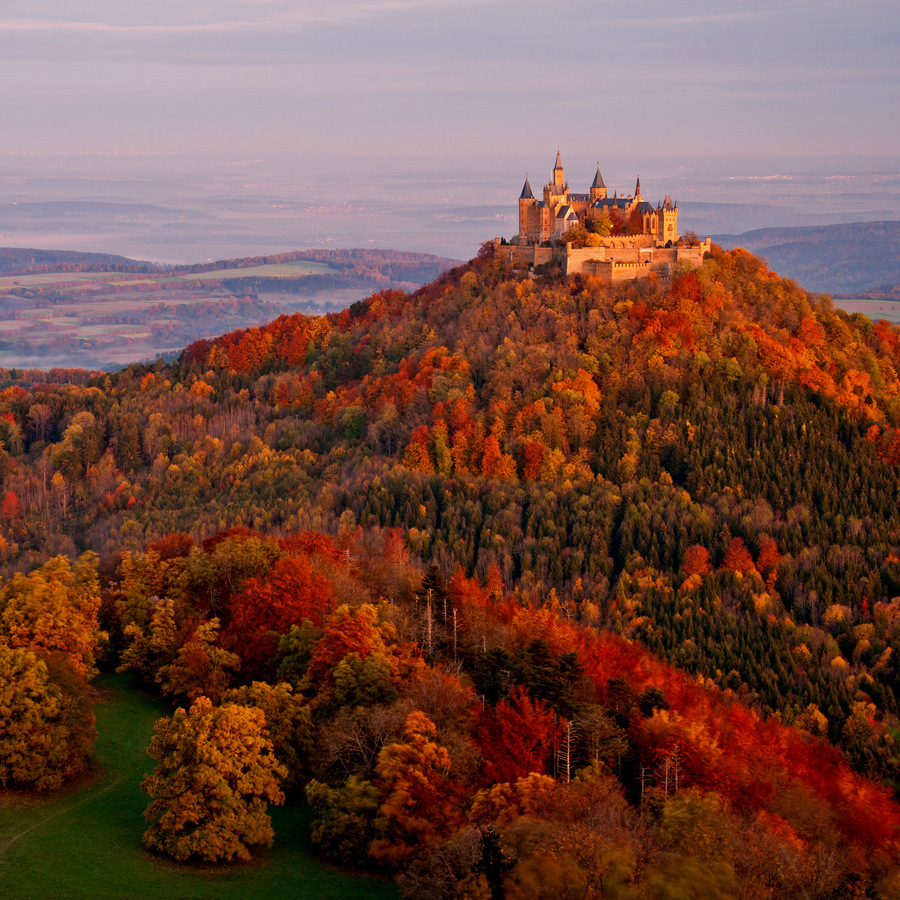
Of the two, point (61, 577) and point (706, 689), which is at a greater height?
point (61, 577)

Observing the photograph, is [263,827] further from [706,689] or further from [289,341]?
[289,341]

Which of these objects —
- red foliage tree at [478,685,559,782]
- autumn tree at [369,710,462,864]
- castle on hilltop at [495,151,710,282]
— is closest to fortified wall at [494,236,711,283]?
castle on hilltop at [495,151,710,282]

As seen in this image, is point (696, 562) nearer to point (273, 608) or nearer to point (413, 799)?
point (273, 608)

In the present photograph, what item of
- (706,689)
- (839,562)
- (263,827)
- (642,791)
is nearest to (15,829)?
(263,827)

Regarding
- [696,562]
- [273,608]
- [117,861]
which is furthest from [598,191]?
[117,861]

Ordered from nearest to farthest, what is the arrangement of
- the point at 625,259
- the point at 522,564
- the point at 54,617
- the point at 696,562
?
the point at 54,617
the point at 696,562
the point at 522,564
the point at 625,259

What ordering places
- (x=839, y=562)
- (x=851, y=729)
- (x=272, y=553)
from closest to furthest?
1. (x=272, y=553)
2. (x=851, y=729)
3. (x=839, y=562)
